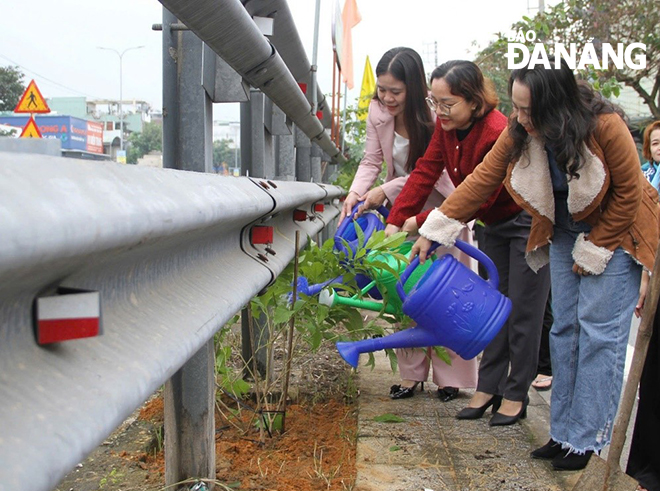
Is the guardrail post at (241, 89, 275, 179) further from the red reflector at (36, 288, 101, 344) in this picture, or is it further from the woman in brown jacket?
the red reflector at (36, 288, 101, 344)

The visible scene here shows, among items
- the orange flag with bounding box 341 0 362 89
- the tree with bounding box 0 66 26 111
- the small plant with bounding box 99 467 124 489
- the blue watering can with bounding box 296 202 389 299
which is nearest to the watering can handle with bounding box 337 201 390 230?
the blue watering can with bounding box 296 202 389 299

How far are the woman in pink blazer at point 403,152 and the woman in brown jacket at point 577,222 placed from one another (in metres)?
0.80

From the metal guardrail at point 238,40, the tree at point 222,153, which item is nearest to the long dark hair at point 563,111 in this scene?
the metal guardrail at point 238,40

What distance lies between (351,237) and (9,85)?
23.3 m

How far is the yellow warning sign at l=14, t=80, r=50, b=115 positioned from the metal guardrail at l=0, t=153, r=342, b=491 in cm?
1706

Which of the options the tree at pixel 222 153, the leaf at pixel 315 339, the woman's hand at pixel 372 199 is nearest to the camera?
the leaf at pixel 315 339

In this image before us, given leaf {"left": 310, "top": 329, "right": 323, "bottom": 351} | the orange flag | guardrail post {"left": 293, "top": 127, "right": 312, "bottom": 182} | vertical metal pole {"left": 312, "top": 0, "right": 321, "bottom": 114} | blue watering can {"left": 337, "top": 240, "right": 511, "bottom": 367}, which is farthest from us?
the orange flag

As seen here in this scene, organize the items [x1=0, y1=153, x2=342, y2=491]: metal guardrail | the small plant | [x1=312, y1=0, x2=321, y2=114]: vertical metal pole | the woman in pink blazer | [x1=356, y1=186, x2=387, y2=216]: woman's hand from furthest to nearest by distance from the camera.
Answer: [x1=312, y1=0, x2=321, y2=114]: vertical metal pole < the woman in pink blazer < [x1=356, y1=186, x2=387, y2=216]: woman's hand < the small plant < [x1=0, y1=153, x2=342, y2=491]: metal guardrail

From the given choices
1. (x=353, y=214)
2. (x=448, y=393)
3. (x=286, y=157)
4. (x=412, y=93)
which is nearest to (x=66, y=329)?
(x=353, y=214)

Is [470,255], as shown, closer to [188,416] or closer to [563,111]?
[563,111]

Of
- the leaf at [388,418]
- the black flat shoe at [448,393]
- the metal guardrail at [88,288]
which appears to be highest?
the metal guardrail at [88,288]

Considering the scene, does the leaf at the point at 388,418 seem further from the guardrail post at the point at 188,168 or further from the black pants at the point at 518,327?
the guardrail post at the point at 188,168

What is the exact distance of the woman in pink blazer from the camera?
4527 millimetres

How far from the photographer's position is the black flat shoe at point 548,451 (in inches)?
135
